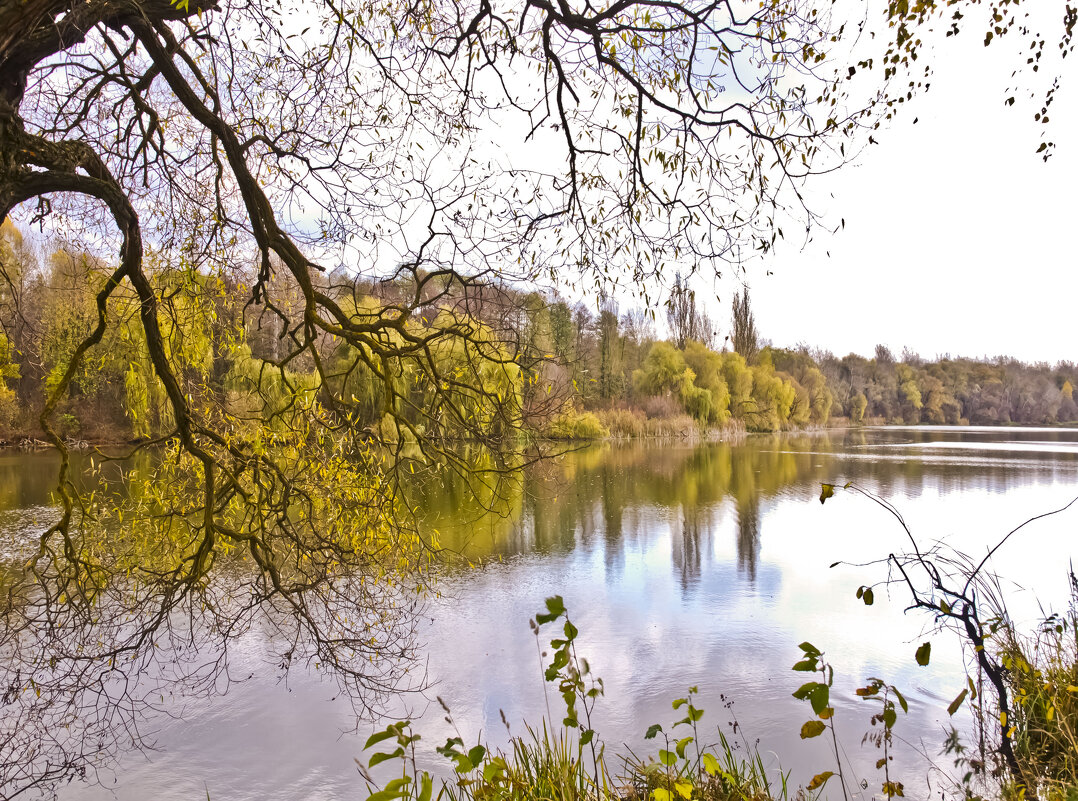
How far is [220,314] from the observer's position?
423 centimetres

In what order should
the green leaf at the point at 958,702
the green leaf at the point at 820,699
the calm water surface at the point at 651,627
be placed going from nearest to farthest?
the green leaf at the point at 820,699, the green leaf at the point at 958,702, the calm water surface at the point at 651,627

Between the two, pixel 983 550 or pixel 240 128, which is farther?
pixel 983 550

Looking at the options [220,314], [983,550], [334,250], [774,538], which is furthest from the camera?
[774,538]

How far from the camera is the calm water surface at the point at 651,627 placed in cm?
393

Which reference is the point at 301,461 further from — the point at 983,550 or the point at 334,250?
the point at 983,550

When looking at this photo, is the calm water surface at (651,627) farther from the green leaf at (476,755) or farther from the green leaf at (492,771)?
the green leaf at (476,755)

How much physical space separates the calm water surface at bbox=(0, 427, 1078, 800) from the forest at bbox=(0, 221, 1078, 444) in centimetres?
91

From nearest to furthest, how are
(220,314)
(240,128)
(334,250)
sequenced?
(240,128) < (334,250) < (220,314)

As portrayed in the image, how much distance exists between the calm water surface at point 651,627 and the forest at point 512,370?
0.91 m

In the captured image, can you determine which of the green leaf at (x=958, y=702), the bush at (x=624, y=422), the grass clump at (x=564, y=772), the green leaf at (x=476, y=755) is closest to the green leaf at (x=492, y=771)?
the grass clump at (x=564, y=772)

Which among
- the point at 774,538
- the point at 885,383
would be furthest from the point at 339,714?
the point at 885,383

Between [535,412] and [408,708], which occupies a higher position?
[535,412]

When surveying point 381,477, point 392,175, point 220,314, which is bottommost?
point 381,477

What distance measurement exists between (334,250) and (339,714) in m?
3.01
